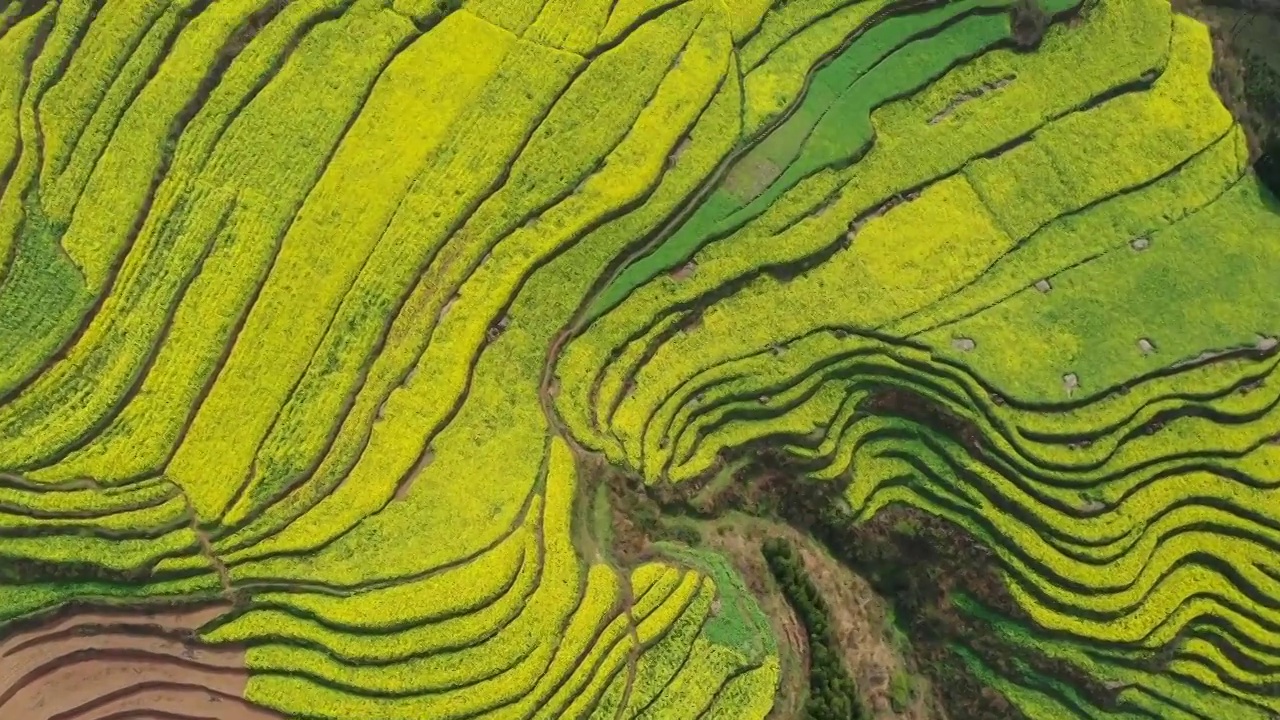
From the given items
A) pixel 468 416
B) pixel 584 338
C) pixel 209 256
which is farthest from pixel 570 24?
pixel 209 256

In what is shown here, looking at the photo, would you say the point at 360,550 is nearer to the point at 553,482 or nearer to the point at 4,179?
the point at 553,482

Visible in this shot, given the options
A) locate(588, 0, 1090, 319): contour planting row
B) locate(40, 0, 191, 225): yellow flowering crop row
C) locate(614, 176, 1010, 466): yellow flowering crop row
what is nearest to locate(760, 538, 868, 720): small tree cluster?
locate(614, 176, 1010, 466): yellow flowering crop row

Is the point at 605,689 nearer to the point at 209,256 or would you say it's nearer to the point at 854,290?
the point at 854,290

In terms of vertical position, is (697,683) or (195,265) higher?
(195,265)

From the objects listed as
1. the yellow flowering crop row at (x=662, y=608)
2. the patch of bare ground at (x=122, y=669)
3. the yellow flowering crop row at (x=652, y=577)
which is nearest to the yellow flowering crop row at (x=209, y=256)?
the patch of bare ground at (x=122, y=669)

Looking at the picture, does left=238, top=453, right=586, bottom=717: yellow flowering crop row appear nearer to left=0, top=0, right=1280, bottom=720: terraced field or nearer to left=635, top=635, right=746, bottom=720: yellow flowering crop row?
left=0, top=0, right=1280, bottom=720: terraced field

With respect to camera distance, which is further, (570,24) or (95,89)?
(570,24)
